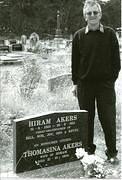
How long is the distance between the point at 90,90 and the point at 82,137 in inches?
24.7

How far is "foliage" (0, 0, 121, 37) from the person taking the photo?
56750mm

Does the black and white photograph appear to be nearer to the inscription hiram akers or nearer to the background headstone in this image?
the inscription hiram akers

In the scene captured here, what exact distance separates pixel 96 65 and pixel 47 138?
3.42 ft

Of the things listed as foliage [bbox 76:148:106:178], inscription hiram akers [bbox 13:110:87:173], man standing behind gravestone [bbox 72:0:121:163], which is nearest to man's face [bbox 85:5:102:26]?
man standing behind gravestone [bbox 72:0:121:163]

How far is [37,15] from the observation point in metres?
58.7

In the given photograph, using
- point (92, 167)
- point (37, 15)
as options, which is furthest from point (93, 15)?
point (37, 15)

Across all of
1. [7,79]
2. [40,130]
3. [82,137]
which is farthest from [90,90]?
[7,79]

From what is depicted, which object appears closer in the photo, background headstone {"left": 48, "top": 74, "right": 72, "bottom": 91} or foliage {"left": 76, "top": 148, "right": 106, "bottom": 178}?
foliage {"left": 76, "top": 148, "right": 106, "bottom": 178}

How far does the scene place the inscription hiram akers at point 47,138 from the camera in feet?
13.6

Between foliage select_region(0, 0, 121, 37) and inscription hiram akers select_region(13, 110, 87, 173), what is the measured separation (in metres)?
52.8

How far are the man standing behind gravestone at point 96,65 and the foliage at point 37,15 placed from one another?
5233 centimetres

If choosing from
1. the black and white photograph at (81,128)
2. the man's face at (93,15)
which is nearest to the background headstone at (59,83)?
the black and white photograph at (81,128)

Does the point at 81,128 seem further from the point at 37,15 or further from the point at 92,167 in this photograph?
the point at 37,15

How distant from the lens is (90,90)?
487cm
